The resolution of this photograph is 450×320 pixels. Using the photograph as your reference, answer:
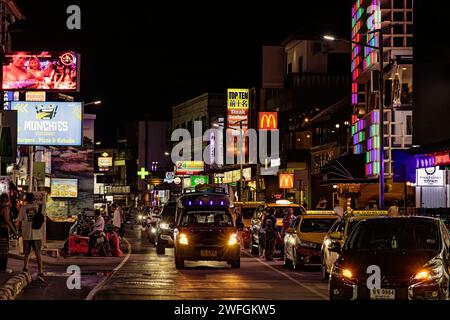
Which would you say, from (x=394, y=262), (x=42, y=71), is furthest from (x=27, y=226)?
(x=42, y=71)

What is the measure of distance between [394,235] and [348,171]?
31.8 meters

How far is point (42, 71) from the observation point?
4456 cm

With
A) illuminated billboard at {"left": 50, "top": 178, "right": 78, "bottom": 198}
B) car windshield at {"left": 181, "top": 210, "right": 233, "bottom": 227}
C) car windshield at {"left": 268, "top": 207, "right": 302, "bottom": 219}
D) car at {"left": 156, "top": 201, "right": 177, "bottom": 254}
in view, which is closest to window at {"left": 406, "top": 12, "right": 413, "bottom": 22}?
car windshield at {"left": 268, "top": 207, "right": 302, "bottom": 219}

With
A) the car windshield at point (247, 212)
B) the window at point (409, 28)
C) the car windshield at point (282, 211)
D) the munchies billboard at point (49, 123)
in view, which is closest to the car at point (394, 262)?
the car windshield at point (282, 211)

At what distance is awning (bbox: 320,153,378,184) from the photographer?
46.9m

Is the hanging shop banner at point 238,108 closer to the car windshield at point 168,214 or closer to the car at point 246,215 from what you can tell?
the car at point 246,215

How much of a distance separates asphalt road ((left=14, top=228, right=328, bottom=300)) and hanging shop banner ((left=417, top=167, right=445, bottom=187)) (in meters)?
10.5

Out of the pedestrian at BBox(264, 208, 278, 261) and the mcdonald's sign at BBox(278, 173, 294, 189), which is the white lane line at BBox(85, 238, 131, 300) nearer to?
the pedestrian at BBox(264, 208, 278, 261)

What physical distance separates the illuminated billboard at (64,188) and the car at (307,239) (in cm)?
4216

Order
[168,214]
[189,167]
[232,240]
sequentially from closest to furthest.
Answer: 1. [232,240]
2. [168,214]
3. [189,167]

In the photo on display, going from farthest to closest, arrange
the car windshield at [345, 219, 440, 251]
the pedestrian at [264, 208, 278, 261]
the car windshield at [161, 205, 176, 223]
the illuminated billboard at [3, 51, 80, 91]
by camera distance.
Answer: the illuminated billboard at [3, 51, 80, 91] → the car windshield at [161, 205, 176, 223] → the pedestrian at [264, 208, 278, 261] → the car windshield at [345, 219, 440, 251]

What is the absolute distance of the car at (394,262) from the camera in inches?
554

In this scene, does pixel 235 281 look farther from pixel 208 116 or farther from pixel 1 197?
pixel 208 116

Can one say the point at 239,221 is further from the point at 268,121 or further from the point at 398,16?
the point at 268,121
